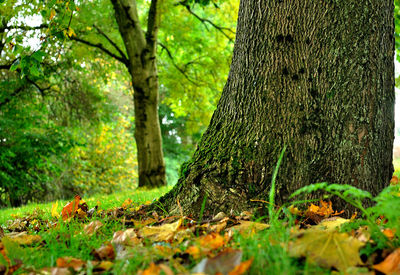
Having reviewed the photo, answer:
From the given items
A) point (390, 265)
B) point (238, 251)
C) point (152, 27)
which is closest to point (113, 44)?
point (152, 27)

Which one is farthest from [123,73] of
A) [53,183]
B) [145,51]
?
[53,183]

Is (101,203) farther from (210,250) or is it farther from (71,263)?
(210,250)

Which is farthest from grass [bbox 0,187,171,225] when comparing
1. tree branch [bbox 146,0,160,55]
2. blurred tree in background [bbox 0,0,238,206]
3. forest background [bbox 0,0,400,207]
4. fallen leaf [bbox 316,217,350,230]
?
tree branch [bbox 146,0,160,55]

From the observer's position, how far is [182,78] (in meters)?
10.6

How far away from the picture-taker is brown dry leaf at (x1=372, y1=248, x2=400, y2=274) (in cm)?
108

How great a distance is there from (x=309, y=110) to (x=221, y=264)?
1403 millimetres

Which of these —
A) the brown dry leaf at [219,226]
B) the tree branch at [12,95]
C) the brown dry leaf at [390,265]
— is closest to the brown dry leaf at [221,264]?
the brown dry leaf at [390,265]

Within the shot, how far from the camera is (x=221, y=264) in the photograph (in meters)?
1.10

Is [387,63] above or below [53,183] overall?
above

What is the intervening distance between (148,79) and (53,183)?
6.78 m

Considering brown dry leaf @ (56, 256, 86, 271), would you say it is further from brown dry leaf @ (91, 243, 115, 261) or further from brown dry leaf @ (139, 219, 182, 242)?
brown dry leaf @ (139, 219, 182, 242)

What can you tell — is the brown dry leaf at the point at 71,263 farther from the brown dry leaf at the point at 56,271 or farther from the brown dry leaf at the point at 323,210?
the brown dry leaf at the point at 323,210

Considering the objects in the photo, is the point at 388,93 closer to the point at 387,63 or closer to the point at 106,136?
the point at 387,63

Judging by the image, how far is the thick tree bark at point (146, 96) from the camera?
835 centimetres
